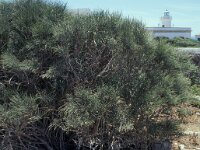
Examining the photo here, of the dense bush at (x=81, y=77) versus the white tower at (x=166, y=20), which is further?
the white tower at (x=166, y=20)

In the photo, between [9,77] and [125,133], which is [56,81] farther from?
[125,133]

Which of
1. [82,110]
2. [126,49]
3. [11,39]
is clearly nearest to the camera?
[82,110]

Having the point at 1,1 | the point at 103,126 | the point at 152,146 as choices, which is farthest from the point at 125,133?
the point at 1,1

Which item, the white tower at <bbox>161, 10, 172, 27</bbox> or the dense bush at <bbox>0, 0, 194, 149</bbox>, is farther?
the white tower at <bbox>161, 10, 172, 27</bbox>

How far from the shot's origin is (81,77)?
501 cm

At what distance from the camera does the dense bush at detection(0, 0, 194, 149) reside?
4.77 metres

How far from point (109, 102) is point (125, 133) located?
0.57 meters

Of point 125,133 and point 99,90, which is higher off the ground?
point 99,90

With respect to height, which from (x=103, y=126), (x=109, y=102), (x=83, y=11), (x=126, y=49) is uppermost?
(x=83, y=11)

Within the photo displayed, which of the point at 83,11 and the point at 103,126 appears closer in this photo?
the point at 103,126

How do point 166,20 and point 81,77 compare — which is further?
point 166,20

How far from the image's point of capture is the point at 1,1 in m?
5.57

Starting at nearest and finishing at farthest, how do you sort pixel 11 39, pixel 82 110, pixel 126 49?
pixel 82 110
pixel 126 49
pixel 11 39

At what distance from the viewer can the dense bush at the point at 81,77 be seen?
15.6 feet
